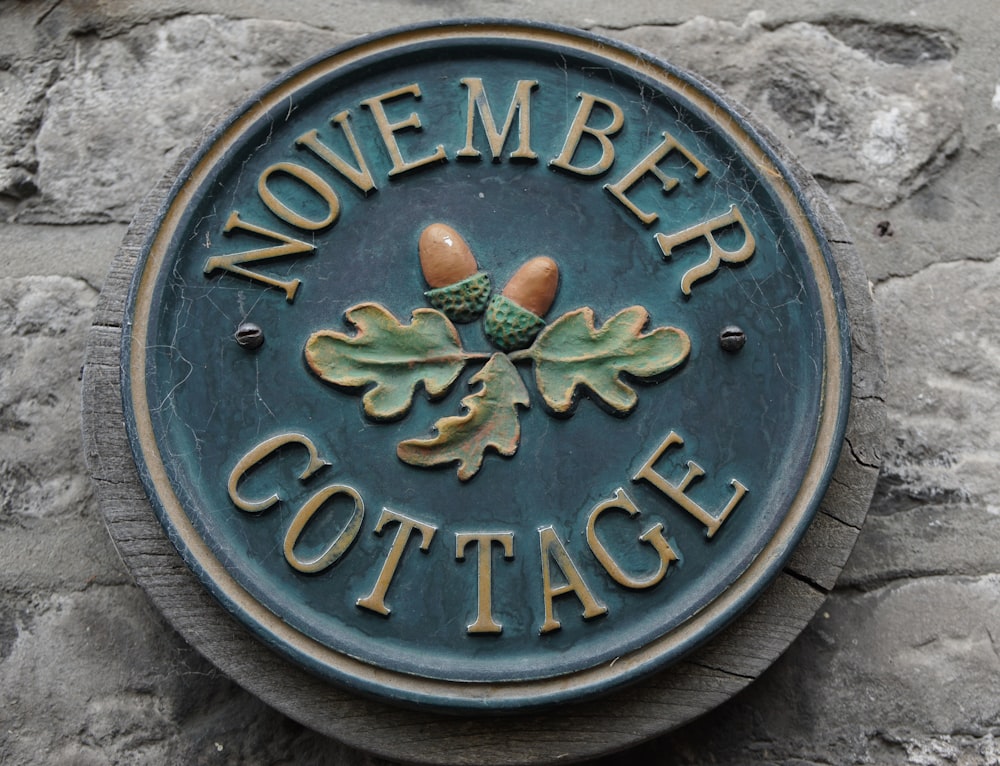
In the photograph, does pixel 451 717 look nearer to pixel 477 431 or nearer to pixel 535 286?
pixel 477 431

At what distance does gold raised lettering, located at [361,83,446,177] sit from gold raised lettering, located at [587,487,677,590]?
23.3 inches

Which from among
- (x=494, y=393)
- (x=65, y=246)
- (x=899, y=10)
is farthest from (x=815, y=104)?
(x=65, y=246)

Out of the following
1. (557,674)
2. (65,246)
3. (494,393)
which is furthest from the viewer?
(65,246)

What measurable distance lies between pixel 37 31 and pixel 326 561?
1171 mm

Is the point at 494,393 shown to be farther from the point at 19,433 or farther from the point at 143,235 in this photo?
the point at 19,433

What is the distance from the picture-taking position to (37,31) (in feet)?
6.04

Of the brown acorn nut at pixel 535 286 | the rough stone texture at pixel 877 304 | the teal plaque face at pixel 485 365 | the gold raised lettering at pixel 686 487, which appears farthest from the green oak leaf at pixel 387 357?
the rough stone texture at pixel 877 304

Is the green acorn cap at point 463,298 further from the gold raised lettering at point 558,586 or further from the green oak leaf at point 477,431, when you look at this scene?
the gold raised lettering at point 558,586

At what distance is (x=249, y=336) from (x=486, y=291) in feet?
1.17

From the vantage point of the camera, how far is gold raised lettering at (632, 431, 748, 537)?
143cm

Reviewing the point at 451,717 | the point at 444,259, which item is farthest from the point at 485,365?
the point at 451,717

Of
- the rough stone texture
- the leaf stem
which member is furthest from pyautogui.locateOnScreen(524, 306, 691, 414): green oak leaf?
the rough stone texture

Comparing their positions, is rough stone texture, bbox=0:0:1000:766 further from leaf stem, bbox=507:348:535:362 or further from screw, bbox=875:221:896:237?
leaf stem, bbox=507:348:535:362

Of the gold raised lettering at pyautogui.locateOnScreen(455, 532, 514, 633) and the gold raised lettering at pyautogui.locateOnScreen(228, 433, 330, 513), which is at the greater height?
the gold raised lettering at pyautogui.locateOnScreen(228, 433, 330, 513)
